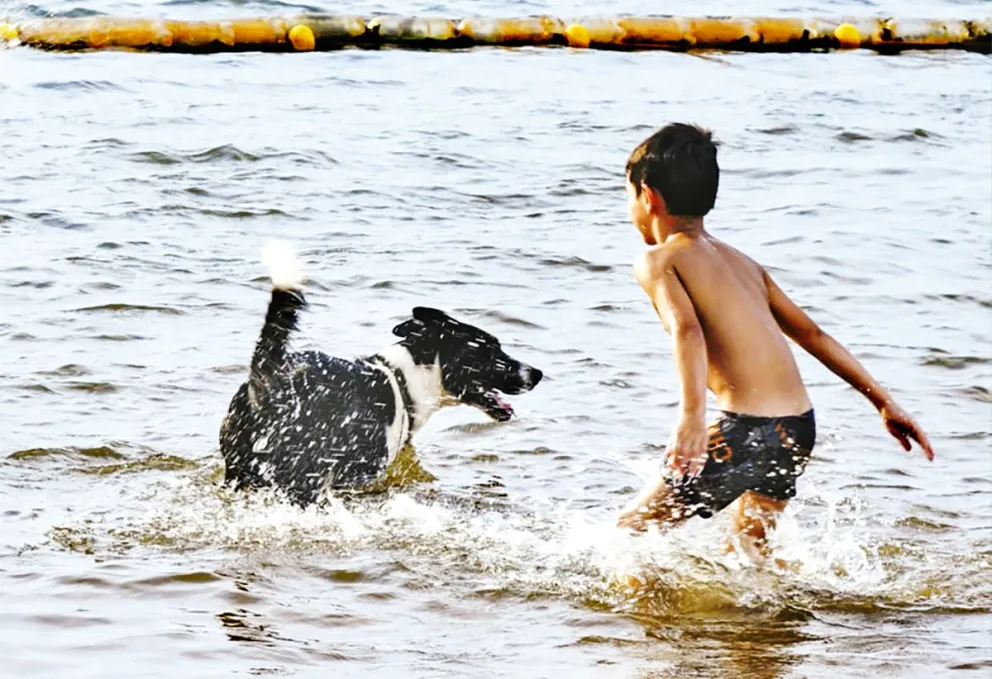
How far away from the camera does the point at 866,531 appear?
5.31 meters

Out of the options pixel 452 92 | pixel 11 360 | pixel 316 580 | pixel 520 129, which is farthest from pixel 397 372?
pixel 452 92

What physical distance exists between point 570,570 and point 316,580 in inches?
30.4

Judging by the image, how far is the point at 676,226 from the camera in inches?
172

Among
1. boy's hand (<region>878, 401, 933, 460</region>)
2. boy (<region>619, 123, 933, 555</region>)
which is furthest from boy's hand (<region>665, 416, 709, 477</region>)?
boy's hand (<region>878, 401, 933, 460</region>)

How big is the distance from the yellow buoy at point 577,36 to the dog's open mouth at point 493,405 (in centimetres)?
1109

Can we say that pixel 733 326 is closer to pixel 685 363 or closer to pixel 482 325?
pixel 685 363

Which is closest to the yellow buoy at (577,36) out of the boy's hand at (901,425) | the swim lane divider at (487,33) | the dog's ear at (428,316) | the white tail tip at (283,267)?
the swim lane divider at (487,33)

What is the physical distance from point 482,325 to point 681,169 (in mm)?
3382

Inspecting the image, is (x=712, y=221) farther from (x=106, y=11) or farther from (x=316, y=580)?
(x=106, y=11)

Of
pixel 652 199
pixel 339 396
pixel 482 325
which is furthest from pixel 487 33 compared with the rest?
pixel 652 199

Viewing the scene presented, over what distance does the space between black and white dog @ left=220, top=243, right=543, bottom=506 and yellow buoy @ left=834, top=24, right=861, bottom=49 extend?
1269 centimetres

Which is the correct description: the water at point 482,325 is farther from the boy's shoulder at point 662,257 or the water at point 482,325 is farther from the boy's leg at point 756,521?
the boy's shoulder at point 662,257

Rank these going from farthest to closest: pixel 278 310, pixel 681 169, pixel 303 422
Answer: pixel 303 422 < pixel 278 310 < pixel 681 169

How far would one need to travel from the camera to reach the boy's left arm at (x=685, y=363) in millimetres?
4113
